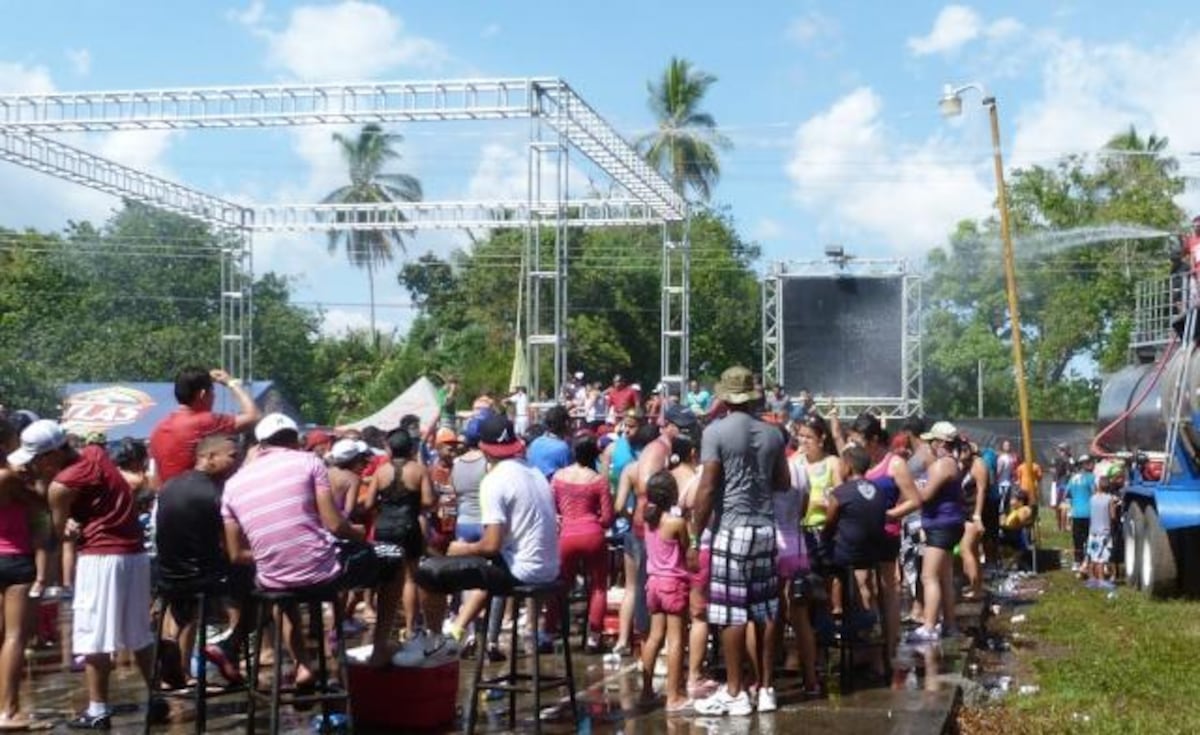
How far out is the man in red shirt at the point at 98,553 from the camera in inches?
347

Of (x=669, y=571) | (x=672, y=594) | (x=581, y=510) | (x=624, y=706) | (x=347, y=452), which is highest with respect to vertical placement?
(x=347, y=452)

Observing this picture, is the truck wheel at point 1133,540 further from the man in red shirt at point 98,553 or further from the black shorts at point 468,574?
the man in red shirt at point 98,553

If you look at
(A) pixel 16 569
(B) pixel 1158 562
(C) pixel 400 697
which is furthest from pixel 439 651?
(B) pixel 1158 562

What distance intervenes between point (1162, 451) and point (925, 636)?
651cm

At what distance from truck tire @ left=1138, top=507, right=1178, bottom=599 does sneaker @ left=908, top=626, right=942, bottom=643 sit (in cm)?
433

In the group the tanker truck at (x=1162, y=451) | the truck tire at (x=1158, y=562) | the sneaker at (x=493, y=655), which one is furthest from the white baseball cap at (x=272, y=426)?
the truck tire at (x=1158, y=562)

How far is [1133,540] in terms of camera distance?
1795cm

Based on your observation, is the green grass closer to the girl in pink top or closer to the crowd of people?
the crowd of people

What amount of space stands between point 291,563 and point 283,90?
56.6ft

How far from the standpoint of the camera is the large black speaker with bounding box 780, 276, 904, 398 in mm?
35031

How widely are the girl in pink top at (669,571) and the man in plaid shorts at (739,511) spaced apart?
0.41 meters

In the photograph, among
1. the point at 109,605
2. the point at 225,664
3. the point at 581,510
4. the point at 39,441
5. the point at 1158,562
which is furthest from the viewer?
the point at 1158,562

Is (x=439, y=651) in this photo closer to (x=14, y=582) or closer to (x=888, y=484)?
(x=14, y=582)

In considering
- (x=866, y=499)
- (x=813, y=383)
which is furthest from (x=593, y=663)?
(x=813, y=383)
